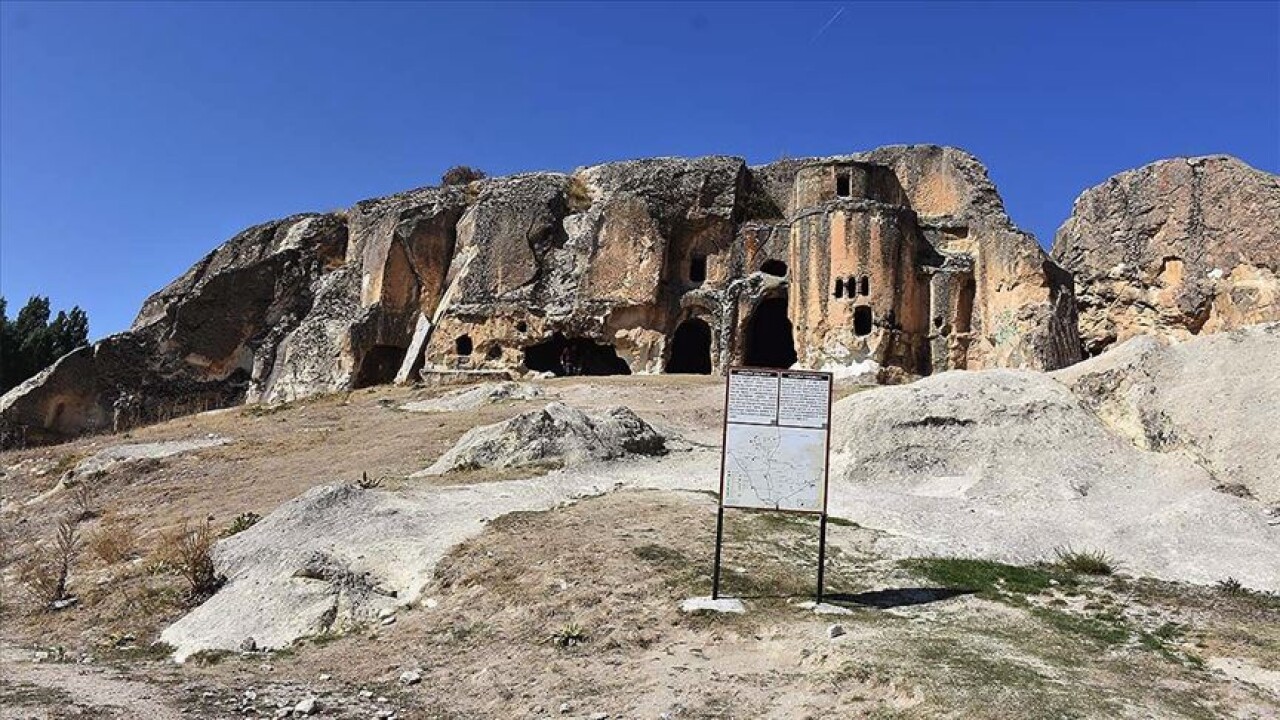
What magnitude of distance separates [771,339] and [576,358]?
7267 millimetres

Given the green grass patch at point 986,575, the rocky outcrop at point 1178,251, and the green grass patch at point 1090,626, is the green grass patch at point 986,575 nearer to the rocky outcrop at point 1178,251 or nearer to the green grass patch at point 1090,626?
the green grass patch at point 1090,626

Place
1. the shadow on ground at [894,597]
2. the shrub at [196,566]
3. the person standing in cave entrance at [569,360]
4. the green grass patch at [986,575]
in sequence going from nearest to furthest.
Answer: the shadow on ground at [894,597] → the green grass patch at [986,575] → the shrub at [196,566] → the person standing in cave entrance at [569,360]

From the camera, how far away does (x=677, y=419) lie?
2183 centimetres

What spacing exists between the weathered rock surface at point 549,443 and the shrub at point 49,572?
5103 mm

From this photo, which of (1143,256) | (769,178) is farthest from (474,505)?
(769,178)

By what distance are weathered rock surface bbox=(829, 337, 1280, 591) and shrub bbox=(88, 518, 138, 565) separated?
9.60m

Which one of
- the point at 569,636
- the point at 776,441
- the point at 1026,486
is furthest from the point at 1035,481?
the point at 569,636

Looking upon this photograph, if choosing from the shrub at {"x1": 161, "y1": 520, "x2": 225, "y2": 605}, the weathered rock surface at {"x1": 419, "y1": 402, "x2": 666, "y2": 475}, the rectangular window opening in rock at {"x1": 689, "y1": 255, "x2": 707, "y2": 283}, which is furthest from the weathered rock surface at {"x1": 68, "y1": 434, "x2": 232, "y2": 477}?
the rectangular window opening in rock at {"x1": 689, "y1": 255, "x2": 707, "y2": 283}

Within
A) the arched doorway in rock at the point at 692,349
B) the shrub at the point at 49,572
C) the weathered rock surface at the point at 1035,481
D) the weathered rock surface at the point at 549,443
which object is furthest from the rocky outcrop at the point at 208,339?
the weathered rock surface at the point at 1035,481

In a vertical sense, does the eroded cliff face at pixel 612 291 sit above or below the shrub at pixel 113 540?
above

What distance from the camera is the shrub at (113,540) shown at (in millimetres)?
13055

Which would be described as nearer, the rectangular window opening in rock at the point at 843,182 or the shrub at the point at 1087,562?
the shrub at the point at 1087,562

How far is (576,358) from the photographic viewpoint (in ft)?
119

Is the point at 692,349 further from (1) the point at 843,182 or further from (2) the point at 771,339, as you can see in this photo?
(1) the point at 843,182
